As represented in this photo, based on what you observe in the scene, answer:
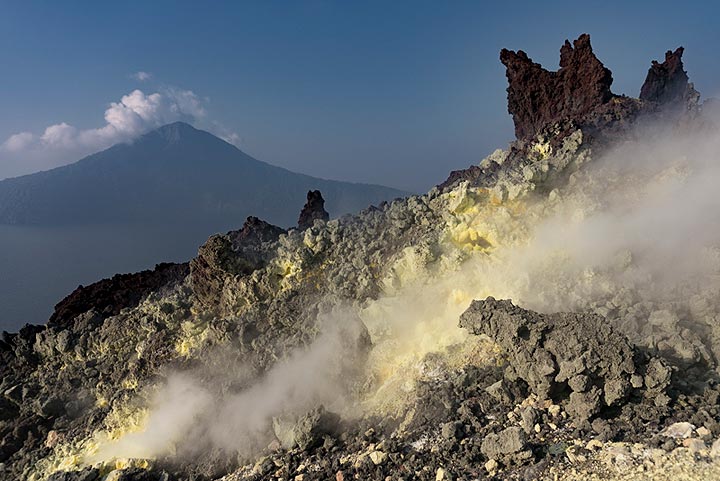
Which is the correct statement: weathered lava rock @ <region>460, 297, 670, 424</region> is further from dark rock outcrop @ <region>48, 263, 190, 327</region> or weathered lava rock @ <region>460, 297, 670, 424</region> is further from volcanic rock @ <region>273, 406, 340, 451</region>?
dark rock outcrop @ <region>48, 263, 190, 327</region>

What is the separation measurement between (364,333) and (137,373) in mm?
5100

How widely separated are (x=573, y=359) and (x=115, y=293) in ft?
38.1

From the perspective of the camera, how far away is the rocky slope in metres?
6.13

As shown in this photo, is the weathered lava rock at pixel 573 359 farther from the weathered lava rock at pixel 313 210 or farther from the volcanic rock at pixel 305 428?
the weathered lava rock at pixel 313 210

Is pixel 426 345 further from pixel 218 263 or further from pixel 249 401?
pixel 218 263

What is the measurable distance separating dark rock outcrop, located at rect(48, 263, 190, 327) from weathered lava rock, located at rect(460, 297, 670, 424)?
9.23 meters

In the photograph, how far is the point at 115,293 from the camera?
42.4 feet

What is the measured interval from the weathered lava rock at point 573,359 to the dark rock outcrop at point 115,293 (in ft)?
30.3

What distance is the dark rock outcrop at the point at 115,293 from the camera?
40.8 ft

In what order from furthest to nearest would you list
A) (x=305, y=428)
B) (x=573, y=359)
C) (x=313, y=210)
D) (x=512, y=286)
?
1. (x=313, y=210)
2. (x=512, y=286)
3. (x=305, y=428)
4. (x=573, y=359)

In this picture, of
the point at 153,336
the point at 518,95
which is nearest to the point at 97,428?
the point at 153,336

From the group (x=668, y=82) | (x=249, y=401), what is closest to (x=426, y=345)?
(x=249, y=401)

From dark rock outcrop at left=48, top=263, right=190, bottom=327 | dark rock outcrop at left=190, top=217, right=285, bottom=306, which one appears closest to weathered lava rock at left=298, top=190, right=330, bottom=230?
dark rock outcrop at left=190, top=217, right=285, bottom=306

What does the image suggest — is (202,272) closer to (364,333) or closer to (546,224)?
(364,333)
